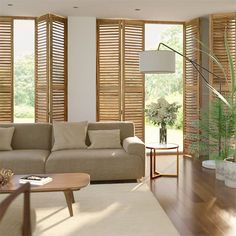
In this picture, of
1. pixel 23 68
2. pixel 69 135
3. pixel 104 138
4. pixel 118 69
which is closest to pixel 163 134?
pixel 104 138

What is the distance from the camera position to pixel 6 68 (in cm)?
629

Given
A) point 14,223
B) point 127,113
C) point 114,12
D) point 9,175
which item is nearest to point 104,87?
point 127,113

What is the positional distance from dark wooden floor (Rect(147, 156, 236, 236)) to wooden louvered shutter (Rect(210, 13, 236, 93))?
163 cm

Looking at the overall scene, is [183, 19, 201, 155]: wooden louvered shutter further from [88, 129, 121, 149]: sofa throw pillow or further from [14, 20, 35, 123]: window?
[14, 20, 35, 123]: window

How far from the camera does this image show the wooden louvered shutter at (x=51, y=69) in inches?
242

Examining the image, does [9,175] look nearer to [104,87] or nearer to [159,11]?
[104,87]

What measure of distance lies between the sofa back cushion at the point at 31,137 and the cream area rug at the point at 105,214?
45.0 inches

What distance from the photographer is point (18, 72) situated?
651 centimetres

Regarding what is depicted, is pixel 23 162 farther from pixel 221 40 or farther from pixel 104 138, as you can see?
pixel 221 40

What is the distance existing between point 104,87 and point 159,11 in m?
1.67

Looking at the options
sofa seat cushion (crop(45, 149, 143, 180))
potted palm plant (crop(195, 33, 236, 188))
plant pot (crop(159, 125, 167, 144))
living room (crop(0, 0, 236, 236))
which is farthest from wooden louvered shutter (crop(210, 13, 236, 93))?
sofa seat cushion (crop(45, 149, 143, 180))

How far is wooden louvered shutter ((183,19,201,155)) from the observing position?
6.43 m

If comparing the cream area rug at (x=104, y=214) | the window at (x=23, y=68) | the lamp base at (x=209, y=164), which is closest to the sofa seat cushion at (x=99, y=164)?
the cream area rug at (x=104, y=214)

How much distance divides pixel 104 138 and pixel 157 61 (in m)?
1.41
